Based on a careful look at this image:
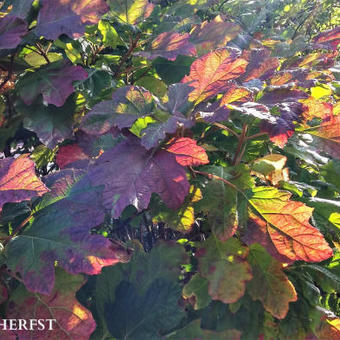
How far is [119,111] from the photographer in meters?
0.70

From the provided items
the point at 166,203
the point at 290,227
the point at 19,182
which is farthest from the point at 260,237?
the point at 19,182

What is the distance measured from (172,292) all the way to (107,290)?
12 centimetres

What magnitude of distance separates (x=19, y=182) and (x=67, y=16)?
0.37 meters

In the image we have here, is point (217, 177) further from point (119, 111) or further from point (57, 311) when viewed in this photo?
point (57, 311)

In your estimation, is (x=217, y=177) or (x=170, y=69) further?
(x=170, y=69)

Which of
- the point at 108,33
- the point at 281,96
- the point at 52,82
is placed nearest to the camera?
the point at 281,96

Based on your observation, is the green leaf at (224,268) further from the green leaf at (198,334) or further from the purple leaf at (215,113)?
the purple leaf at (215,113)

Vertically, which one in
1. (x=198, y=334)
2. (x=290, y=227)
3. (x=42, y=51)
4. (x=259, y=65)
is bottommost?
(x=198, y=334)

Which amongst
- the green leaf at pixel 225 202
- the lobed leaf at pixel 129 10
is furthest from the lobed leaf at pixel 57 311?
the lobed leaf at pixel 129 10

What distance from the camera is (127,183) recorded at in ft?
2.00

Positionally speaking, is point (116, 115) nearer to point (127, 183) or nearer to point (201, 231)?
point (127, 183)

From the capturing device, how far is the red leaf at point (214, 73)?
2.42ft

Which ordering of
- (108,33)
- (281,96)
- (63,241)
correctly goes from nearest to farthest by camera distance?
(63,241), (281,96), (108,33)

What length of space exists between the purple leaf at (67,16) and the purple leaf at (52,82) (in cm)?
9
